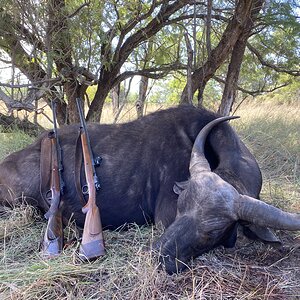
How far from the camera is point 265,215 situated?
9.16ft

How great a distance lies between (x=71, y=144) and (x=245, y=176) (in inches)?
71.2

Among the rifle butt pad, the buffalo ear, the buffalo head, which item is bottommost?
the rifle butt pad

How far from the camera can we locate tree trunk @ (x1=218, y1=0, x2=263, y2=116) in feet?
21.6

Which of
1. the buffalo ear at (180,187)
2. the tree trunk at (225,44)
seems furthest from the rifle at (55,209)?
the tree trunk at (225,44)

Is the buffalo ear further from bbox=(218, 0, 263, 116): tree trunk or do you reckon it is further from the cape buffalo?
bbox=(218, 0, 263, 116): tree trunk

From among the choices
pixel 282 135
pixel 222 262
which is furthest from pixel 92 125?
pixel 282 135

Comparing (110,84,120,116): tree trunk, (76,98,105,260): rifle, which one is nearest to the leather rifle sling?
(76,98,105,260): rifle

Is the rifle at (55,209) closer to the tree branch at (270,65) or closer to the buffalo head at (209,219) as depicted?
the buffalo head at (209,219)

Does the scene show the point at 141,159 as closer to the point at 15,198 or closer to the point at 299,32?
the point at 15,198

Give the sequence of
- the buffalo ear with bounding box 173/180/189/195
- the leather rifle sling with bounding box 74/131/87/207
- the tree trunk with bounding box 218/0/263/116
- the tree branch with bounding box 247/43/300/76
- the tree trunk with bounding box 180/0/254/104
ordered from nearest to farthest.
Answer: the buffalo ear with bounding box 173/180/189/195
the leather rifle sling with bounding box 74/131/87/207
the tree trunk with bounding box 180/0/254/104
the tree trunk with bounding box 218/0/263/116
the tree branch with bounding box 247/43/300/76

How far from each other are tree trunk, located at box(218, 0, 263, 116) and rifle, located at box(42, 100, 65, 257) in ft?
12.4

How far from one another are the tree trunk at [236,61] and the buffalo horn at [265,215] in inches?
173

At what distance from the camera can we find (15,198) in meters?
4.23

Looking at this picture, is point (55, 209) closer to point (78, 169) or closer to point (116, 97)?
point (78, 169)
